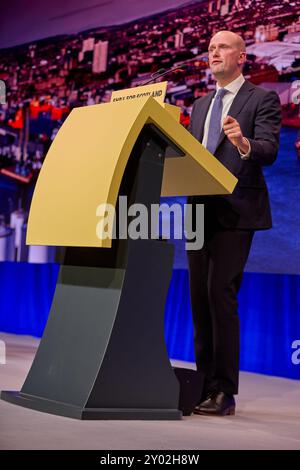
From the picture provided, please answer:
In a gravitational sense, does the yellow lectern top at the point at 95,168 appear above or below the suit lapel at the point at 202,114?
below

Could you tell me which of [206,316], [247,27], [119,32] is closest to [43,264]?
[119,32]

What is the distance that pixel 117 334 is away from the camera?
7.64 feet

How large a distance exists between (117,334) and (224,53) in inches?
47.1

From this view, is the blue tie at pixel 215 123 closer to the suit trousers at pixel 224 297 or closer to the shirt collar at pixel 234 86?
the shirt collar at pixel 234 86

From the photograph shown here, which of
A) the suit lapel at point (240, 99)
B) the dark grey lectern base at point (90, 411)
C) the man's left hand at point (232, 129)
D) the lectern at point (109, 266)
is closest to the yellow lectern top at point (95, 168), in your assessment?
the lectern at point (109, 266)

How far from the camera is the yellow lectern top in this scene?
7.52 ft

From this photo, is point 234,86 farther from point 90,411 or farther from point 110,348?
point 90,411

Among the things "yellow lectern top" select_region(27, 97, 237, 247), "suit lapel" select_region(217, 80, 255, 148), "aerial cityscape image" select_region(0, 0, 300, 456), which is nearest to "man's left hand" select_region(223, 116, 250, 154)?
"aerial cityscape image" select_region(0, 0, 300, 456)

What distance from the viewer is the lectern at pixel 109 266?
7.57 feet

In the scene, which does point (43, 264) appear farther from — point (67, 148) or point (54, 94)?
point (67, 148)

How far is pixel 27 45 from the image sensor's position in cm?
723

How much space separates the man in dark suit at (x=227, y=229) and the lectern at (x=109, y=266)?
286mm

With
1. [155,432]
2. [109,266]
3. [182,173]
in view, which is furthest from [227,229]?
[155,432]
